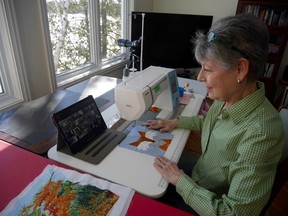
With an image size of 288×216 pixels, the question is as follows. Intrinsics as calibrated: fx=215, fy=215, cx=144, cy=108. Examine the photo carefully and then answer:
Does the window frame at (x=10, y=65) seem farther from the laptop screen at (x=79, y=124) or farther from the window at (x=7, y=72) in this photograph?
the laptop screen at (x=79, y=124)

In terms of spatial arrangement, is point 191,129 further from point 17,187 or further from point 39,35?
point 39,35

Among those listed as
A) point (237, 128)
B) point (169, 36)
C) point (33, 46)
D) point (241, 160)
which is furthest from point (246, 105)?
point (169, 36)

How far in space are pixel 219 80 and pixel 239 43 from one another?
0.15 meters

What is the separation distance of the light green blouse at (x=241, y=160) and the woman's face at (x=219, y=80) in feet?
0.18

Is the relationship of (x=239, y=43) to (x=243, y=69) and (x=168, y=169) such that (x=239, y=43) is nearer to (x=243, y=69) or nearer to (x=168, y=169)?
(x=243, y=69)

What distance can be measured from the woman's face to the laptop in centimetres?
48

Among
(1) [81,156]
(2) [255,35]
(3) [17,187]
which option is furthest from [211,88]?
(3) [17,187]

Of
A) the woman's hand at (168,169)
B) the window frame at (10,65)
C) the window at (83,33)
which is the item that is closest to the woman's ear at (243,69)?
the woman's hand at (168,169)

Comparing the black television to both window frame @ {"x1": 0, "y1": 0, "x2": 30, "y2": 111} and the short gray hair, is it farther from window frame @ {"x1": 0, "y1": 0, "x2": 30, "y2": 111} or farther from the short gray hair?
the short gray hair

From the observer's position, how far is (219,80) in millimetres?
810

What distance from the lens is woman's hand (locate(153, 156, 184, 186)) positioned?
2.71 ft

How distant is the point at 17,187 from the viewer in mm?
763

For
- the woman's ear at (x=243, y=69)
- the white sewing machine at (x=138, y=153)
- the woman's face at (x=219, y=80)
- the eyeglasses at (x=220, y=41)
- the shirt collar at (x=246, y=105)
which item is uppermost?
the eyeglasses at (x=220, y=41)

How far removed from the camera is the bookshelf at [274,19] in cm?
273
